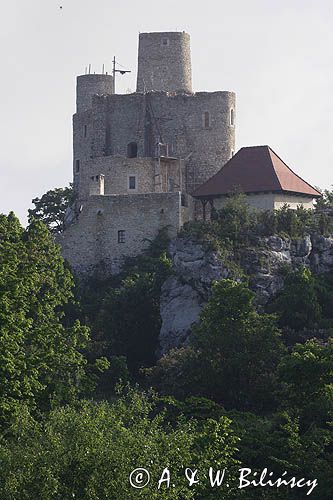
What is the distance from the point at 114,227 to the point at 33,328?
594 inches

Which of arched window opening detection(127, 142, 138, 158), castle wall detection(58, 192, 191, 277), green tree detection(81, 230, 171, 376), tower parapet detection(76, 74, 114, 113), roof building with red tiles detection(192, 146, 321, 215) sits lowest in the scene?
green tree detection(81, 230, 171, 376)

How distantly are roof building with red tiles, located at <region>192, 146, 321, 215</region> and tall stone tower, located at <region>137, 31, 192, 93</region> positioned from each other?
18.6 feet

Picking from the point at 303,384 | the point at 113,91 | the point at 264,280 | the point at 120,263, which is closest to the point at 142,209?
the point at 120,263

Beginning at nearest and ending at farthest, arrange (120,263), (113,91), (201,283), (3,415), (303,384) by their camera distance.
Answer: (3,415)
(303,384)
(201,283)
(120,263)
(113,91)

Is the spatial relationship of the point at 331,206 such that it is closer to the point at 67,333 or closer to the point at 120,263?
the point at 120,263

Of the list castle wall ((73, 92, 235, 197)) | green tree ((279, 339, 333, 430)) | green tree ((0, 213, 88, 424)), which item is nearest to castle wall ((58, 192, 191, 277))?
castle wall ((73, 92, 235, 197))

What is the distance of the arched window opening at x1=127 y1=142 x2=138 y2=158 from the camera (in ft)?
251

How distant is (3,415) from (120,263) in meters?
20.9

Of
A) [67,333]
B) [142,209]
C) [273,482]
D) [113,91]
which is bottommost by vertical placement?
[273,482]

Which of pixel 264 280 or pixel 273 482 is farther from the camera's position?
pixel 264 280

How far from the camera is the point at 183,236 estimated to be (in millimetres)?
68250

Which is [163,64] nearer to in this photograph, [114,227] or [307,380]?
[114,227]

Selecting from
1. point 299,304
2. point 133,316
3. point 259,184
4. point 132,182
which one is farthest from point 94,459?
point 132,182

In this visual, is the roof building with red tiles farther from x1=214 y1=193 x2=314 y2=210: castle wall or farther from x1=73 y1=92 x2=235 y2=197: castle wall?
x1=73 y1=92 x2=235 y2=197: castle wall
